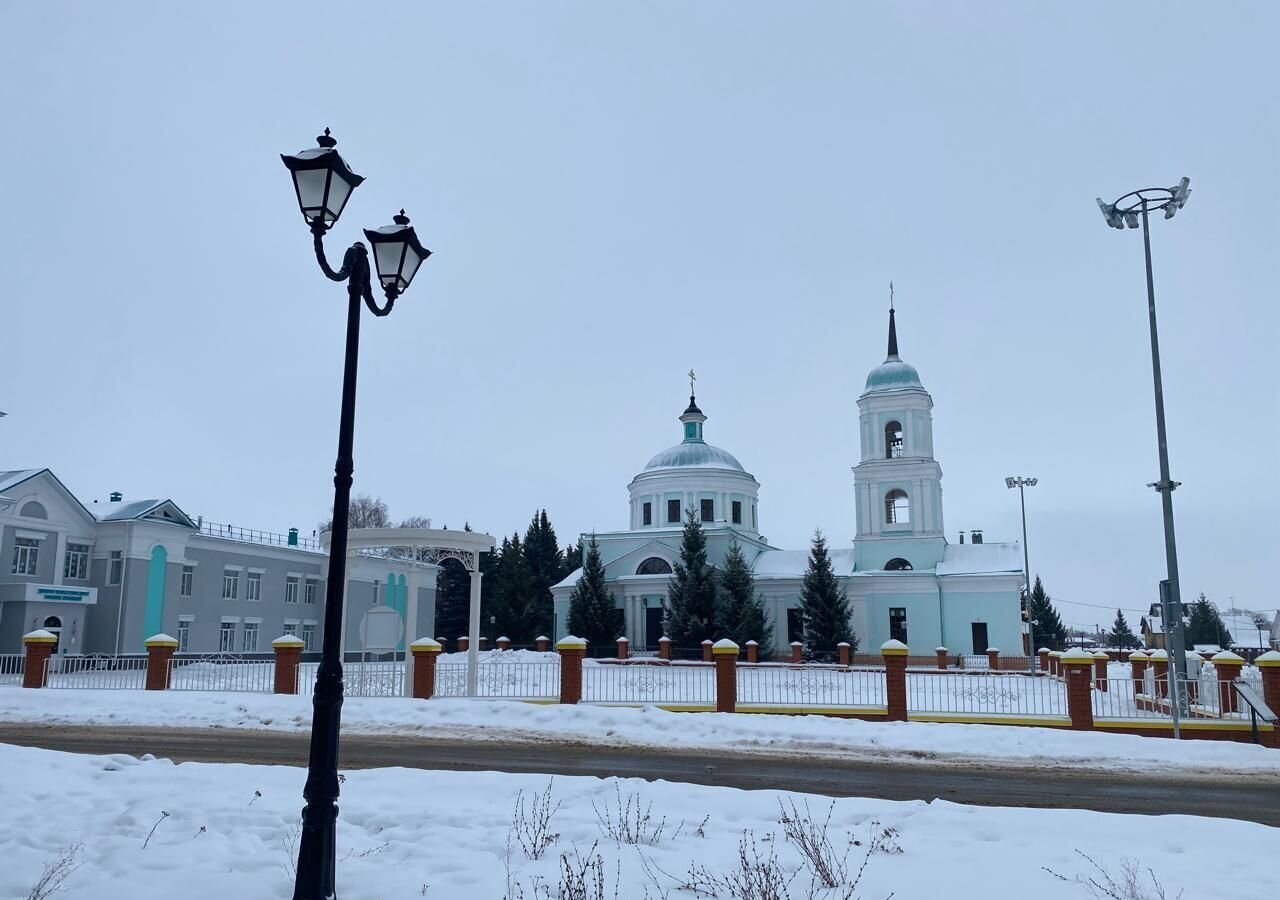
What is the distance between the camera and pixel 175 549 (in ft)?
122

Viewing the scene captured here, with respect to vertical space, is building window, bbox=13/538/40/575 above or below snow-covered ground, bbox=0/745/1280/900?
above

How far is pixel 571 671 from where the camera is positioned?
736 inches

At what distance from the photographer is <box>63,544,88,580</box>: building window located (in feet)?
117

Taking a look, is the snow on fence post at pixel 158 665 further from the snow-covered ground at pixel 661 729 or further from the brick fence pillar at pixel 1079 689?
the brick fence pillar at pixel 1079 689

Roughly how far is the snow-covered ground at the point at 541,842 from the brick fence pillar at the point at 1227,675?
1116 centimetres

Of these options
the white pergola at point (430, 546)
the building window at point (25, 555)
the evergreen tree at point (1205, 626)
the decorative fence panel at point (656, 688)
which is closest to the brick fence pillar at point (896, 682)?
the decorative fence panel at point (656, 688)

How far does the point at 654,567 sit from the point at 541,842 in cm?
4006

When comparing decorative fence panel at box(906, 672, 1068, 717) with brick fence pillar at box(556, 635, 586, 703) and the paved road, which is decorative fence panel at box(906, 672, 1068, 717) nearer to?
the paved road

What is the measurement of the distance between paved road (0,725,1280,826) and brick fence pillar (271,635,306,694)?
3.71 m

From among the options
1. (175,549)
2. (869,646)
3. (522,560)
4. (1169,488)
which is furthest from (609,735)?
(522,560)

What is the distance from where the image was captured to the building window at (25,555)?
3316 centimetres

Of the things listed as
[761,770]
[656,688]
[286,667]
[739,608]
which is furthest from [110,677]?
[739,608]

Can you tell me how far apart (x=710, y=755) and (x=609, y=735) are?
7.79 feet

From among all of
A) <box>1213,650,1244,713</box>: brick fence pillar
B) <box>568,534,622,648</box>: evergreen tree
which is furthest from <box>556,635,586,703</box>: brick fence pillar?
<box>568,534,622,648</box>: evergreen tree
